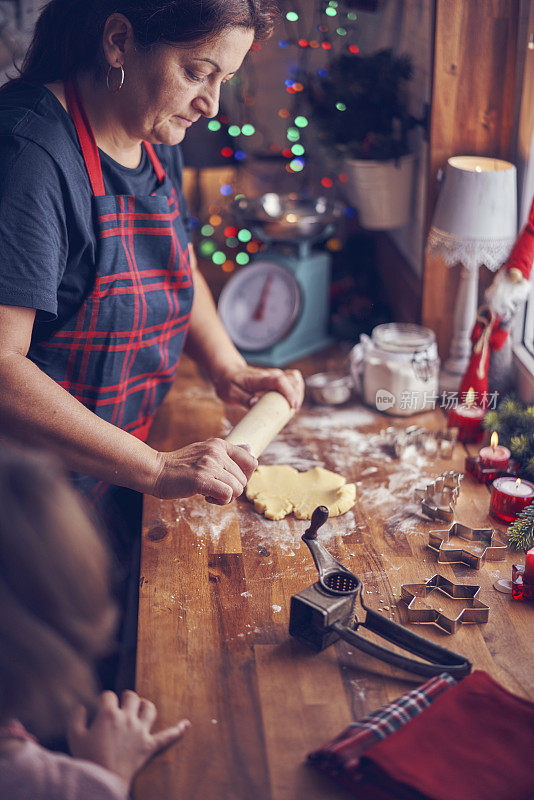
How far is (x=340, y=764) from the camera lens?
886 mm

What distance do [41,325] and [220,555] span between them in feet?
1.62

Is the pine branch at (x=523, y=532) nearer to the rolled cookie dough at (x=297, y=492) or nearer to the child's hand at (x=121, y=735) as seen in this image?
the rolled cookie dough at (x=297, y=492)

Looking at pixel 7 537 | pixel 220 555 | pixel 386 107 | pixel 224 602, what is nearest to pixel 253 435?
pixel 220 555

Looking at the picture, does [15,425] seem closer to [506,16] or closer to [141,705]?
[141,705]

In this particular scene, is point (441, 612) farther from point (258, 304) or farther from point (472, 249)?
point (258, 304)

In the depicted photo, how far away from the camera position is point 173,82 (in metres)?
1.23

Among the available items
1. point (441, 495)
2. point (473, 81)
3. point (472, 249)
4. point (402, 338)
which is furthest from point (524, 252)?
point (441, 495)

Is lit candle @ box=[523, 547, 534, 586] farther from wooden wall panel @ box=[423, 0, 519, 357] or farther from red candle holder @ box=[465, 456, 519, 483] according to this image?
wooden wall panel @ box=[423, 0, 519, 357]

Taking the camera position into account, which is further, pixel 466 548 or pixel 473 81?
pixel 473 81

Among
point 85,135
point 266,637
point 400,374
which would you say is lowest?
point 266,637

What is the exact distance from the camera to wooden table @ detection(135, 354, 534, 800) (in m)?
0.92

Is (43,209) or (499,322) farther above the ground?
(43,209)

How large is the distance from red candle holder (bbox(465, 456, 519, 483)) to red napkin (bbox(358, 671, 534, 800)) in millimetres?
568

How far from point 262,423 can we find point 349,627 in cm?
48
